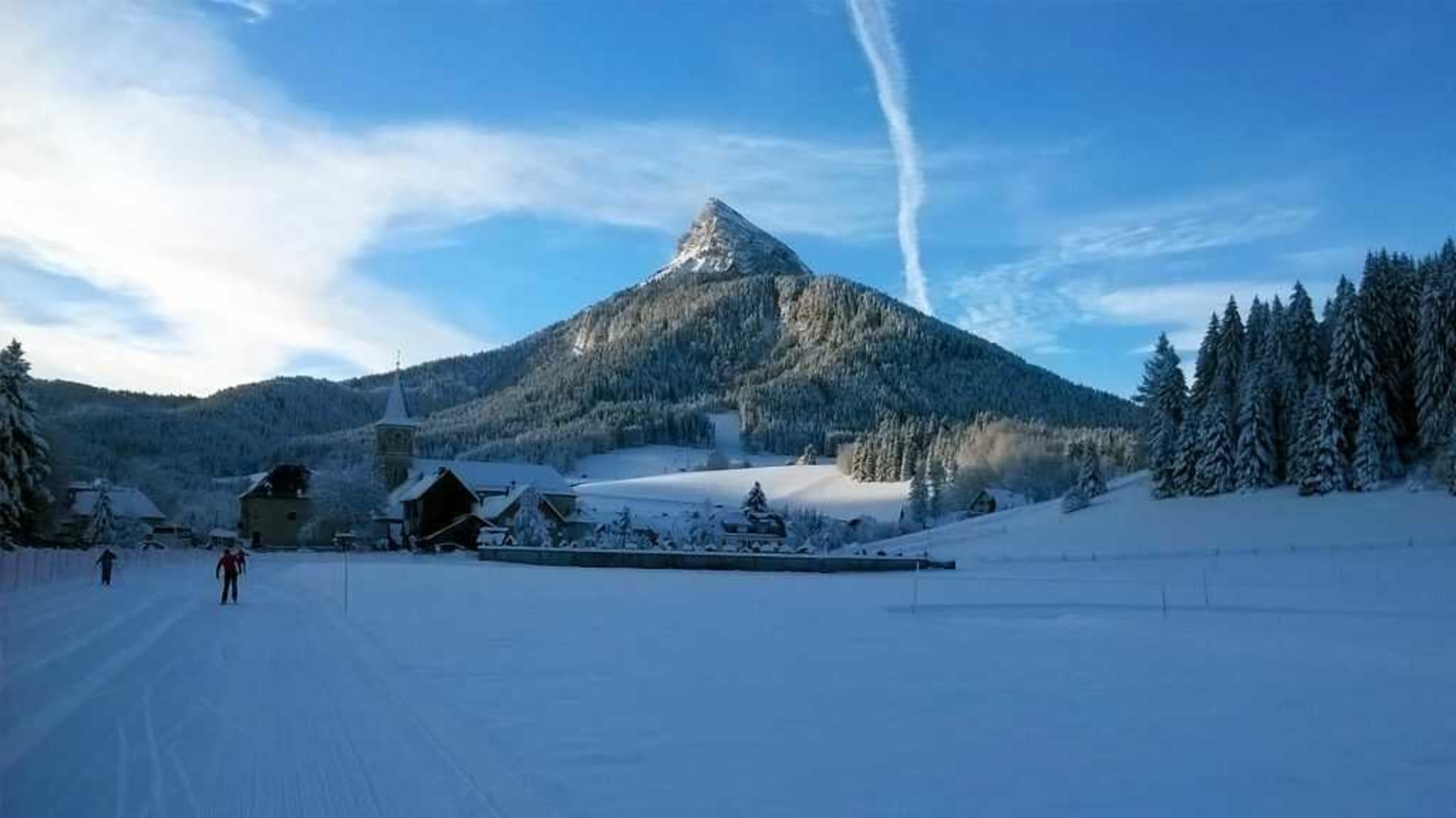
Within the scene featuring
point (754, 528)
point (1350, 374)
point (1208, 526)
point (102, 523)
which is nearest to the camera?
point (1208, 526)

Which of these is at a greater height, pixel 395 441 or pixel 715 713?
pixel 395 441

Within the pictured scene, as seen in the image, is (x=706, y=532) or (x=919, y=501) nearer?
(x=706, y=532)

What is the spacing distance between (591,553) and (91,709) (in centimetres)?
4913

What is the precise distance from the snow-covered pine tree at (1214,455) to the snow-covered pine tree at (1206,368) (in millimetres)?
3856

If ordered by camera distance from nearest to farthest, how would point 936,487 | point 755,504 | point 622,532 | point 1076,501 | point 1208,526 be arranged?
point 1208,526, point 1076,501, point 622,532, point 755,504, point 936,487

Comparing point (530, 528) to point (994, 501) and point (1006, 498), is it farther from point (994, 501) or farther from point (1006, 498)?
point (1006, 498)

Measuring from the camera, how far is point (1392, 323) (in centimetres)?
6219

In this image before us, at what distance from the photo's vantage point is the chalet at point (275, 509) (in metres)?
109

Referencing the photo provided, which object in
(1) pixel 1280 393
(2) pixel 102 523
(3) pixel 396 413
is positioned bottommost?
(2) pixel 102 523

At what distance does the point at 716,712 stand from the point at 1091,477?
220 ft

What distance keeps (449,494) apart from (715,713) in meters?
92.1

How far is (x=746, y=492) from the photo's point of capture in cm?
16288

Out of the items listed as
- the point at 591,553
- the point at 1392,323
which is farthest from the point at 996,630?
the point at 1392,323

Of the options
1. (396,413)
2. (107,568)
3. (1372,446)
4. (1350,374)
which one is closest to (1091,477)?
(1350,374)
